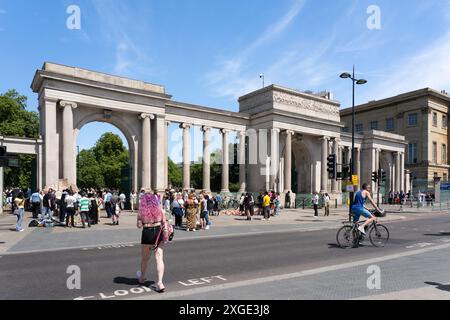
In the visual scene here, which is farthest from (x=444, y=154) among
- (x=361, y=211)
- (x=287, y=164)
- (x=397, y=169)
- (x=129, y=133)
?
(x=361, y=211)

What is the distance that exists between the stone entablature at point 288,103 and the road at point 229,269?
23.3 m

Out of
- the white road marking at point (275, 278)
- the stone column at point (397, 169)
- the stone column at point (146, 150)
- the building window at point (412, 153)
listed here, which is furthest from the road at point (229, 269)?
the building window at point (412, 153)

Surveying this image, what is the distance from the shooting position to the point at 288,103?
34312 millimetres

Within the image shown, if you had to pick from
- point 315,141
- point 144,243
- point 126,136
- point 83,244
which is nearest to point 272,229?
point 83,244

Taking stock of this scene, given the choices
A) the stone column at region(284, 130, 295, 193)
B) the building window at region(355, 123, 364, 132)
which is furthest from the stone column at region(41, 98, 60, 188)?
the building window at region(355, 123, 364, 132)

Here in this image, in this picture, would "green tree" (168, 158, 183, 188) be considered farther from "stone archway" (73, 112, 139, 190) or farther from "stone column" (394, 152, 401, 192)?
"stone archway" (73, 112, 139, 190)

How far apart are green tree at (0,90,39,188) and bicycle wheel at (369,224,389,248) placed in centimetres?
3870

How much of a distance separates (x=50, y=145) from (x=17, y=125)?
22678 millimetres

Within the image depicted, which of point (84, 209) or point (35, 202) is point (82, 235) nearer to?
point (84, 209)

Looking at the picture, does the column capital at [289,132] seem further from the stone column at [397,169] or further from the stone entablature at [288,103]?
the stone column at [397,169]

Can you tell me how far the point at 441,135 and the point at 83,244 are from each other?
6215 centimetres

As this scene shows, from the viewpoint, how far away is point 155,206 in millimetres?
6074

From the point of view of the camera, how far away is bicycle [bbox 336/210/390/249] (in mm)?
10469
